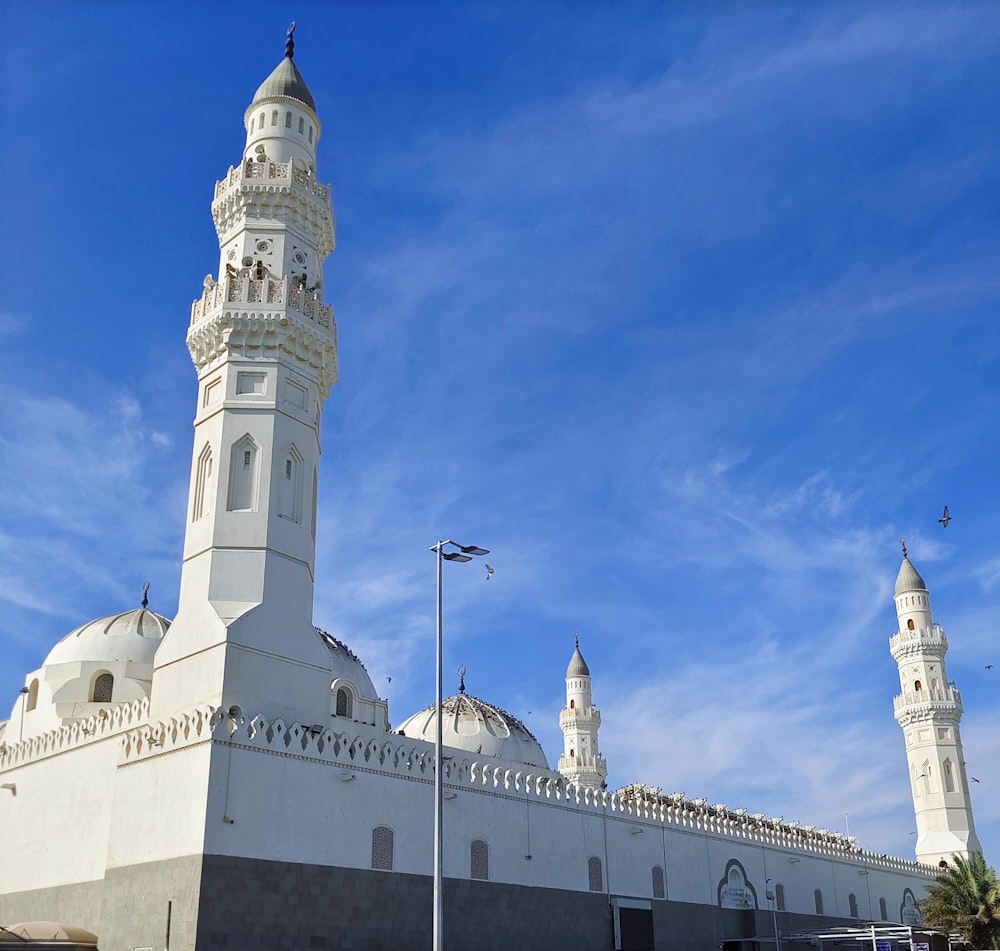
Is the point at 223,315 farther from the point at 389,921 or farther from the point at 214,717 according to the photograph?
the point at 389,921

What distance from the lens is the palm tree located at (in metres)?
35.0

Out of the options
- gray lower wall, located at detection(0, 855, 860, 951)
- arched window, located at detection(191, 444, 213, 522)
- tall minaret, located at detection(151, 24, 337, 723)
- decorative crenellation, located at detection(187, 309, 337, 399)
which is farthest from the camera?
decorative crenellation, located at detection(187, 309, 337, 399)

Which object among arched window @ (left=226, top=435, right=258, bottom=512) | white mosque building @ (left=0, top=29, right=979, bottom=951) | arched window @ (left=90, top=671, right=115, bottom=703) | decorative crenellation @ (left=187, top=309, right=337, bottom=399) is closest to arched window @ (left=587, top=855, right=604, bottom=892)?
white mosque building @ (left=0, top=29, right=979, bottom=951)

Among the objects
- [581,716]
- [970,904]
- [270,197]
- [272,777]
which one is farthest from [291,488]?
[581,716]

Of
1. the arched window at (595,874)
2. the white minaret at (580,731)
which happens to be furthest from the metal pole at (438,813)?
the white minaret at (580,731)

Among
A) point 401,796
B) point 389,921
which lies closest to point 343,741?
point 401,796

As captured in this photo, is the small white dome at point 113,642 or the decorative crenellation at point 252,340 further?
the small white dome at point 113,642

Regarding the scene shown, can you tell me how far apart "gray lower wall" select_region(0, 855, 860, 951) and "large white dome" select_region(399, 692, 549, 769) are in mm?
11879

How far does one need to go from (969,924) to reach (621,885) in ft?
44.7

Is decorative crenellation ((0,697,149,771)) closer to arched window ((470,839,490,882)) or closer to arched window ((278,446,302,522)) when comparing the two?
arched window ((278,446,302,522))

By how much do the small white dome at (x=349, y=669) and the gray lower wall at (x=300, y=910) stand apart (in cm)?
958

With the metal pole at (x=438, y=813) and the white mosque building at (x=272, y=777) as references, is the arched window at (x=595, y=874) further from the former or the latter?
the metal pole at (x=438, y=813)

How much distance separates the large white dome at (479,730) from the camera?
1577 inches

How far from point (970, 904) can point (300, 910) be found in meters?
24.7
